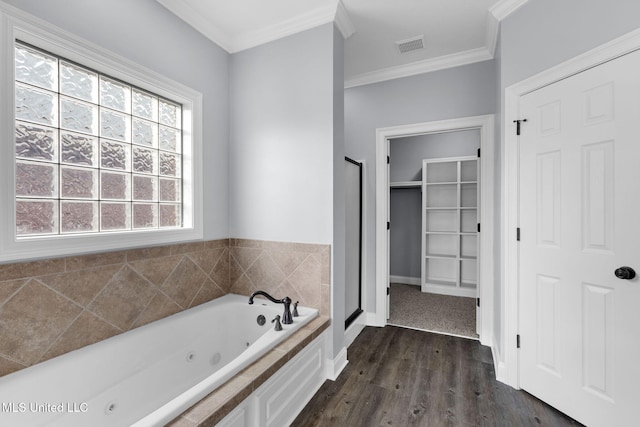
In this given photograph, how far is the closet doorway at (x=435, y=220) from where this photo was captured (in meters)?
4.24

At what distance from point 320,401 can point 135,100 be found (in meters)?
2.48

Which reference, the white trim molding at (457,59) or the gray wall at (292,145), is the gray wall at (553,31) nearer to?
the white trim molding at (457,59)

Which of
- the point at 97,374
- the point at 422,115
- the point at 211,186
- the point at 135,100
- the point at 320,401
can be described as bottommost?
the point at 320,401

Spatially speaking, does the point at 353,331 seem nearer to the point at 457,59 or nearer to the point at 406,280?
the point at 406,280

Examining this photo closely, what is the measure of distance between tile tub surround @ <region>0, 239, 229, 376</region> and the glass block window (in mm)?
217

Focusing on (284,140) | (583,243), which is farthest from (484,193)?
(284,140)

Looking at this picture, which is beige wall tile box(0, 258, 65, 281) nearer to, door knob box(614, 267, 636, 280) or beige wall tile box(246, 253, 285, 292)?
beige wall tile box(246, 253, 285, 292)

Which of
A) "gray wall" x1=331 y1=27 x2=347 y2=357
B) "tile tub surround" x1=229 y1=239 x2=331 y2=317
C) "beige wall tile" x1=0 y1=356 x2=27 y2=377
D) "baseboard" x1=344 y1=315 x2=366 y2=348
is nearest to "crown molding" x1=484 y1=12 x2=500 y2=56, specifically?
"gray wall" x1=331 y1=27 x2=347 y2=357

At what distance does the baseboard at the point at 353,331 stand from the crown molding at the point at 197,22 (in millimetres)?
2894

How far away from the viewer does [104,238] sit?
175 centimetres

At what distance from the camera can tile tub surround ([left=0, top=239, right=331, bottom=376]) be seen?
1417mm

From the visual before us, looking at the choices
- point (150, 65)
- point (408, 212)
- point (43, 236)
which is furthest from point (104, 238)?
point (408, 212)

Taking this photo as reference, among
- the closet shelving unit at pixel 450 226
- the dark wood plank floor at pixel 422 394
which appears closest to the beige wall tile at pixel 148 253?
the dark wood plank floor at pixel 422 394

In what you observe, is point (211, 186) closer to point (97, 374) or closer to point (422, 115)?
point (97, 374)
